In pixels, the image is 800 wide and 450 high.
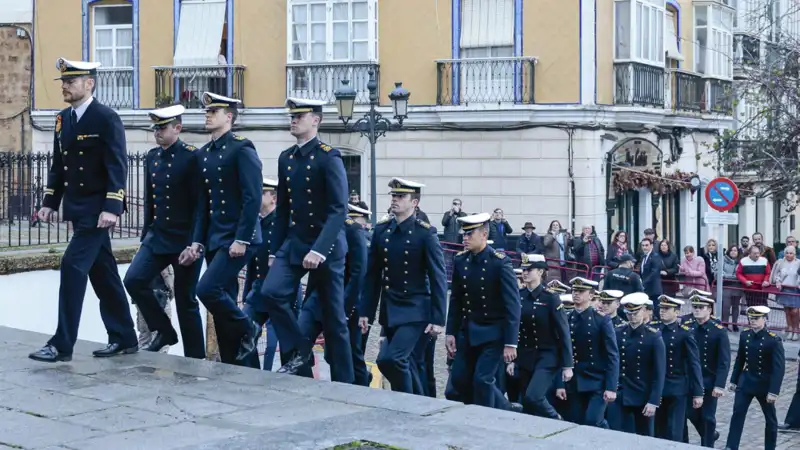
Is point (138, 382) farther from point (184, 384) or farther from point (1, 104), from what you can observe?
point (1, 104)

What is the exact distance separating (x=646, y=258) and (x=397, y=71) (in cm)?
803

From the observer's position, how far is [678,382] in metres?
14.3

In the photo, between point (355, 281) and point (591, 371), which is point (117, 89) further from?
point (355, 281)

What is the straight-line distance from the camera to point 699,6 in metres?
33.8

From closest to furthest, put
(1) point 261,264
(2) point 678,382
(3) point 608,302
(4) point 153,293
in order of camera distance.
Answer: (4) point 153,293 < (1) point 261,264 < (3) point 608,302 < (2) point 678,382

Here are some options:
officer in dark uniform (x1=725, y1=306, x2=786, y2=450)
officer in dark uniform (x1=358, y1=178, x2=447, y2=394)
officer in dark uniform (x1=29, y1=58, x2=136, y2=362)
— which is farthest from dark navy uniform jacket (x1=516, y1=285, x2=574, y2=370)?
officer in dark uniform (x1=29, y1=58, x2=136, y2=362)

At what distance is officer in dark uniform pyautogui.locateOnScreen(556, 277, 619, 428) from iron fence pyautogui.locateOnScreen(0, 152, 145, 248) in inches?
215

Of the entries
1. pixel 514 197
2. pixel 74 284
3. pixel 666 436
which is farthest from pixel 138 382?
pixel 514 197

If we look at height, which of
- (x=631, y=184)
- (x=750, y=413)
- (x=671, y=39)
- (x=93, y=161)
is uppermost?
(x=671, y=39)

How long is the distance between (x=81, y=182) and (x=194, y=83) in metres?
20.8

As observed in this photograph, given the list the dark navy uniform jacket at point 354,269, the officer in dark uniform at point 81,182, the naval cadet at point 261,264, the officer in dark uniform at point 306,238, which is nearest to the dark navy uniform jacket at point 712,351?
the dark navy uniform jacket at point 354,269

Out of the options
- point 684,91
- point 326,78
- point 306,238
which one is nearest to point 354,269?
point 306,238

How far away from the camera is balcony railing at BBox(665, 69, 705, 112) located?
3102 cm

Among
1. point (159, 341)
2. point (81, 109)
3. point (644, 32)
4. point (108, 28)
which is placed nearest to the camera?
point (81, 109)
